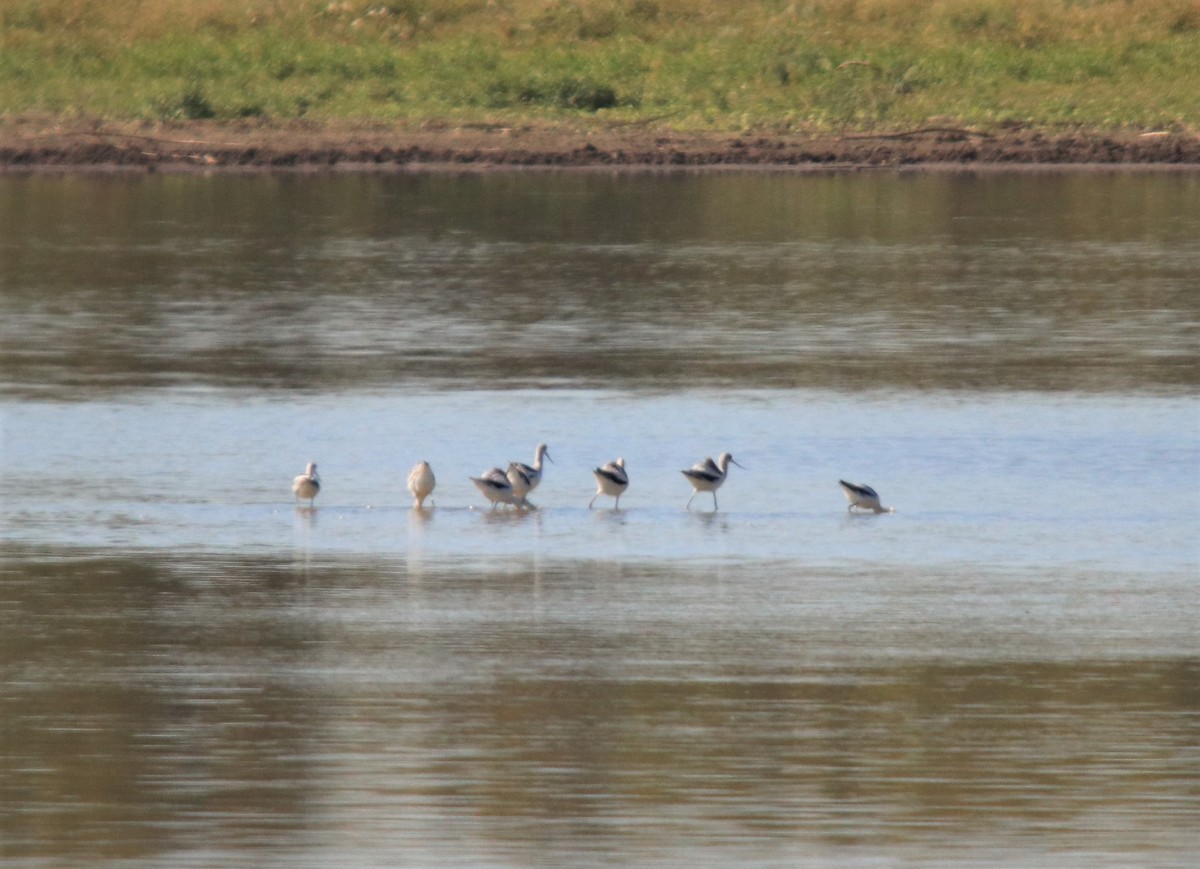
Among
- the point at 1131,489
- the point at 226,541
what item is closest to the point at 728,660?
the point at 226,541

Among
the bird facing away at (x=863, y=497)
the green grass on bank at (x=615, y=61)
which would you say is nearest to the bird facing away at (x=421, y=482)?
the bird facing away at (x=863, y=497)

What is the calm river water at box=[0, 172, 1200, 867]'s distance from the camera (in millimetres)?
8164

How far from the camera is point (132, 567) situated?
11812 millimetres

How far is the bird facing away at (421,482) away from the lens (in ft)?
43.4

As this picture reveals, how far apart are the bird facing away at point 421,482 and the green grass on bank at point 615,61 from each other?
75.1 feet

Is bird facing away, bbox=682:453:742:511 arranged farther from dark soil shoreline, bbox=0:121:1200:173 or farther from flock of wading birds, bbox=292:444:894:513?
dark soil shoreline, bbox=0:121:1200:173

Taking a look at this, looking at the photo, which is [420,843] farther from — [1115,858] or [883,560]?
[883,560]

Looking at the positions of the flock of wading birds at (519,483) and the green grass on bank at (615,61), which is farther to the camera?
the green grass on bank at (615,61)

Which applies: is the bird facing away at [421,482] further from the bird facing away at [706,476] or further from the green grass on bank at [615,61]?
the green grass on bank at [615,61]

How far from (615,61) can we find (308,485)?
26.1m

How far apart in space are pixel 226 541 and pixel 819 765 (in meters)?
4.62

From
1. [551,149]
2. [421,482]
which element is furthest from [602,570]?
[551,149]

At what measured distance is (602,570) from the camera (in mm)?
11836

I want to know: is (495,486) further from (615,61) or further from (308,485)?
(615,61)
